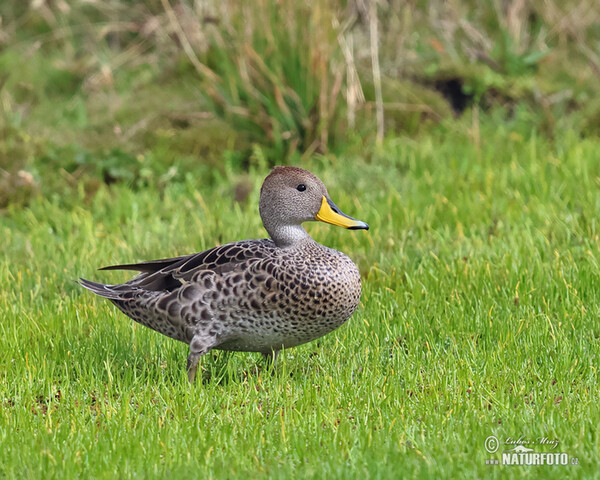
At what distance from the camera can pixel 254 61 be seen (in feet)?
25.3

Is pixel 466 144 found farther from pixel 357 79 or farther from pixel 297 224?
pixel 297 224

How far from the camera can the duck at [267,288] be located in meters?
3.85

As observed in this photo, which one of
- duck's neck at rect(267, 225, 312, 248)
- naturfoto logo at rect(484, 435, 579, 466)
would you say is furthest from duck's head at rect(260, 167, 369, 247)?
naturfoto logo at rect(484, 435, 579, 466)

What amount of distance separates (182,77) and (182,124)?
3.53 ft

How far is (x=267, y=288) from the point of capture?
3863mm

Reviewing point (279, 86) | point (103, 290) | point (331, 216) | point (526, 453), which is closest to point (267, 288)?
point (331, 216)

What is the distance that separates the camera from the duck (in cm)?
385

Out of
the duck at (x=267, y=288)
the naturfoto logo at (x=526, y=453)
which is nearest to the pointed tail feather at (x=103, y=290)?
the duck at (x=267, y=288)

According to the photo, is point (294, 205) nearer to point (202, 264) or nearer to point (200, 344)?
point (202, 264)

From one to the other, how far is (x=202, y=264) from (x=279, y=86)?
3725mm

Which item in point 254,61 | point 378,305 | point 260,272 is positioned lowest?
point 378,305

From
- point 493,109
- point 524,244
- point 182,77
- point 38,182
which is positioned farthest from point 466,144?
point 38,182

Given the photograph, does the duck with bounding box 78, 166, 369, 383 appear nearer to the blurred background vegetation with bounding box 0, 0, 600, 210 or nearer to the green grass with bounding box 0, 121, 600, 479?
the green grass with bounding box 0, 121, 600, 479

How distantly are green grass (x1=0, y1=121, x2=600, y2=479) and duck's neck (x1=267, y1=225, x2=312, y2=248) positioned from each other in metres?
0.55
